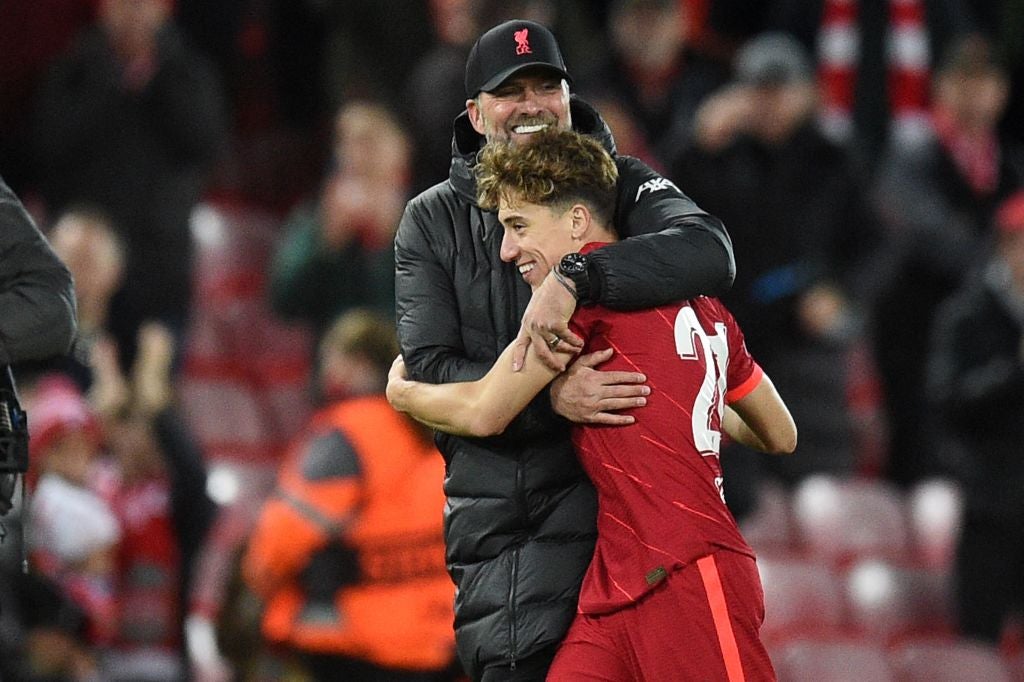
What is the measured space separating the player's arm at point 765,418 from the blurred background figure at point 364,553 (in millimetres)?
1976

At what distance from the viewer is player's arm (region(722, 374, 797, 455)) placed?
4406 mm

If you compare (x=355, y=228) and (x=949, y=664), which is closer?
(x=949, y=664)

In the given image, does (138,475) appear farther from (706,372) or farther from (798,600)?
(706,372)

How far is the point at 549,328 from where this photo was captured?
13.4ft

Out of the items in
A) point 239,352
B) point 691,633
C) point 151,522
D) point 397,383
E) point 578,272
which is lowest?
point 151,522

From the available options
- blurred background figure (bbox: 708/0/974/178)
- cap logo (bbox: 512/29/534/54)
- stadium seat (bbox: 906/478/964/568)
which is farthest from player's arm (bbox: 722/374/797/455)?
blurred background figure (bbox: 708/0/974/178)

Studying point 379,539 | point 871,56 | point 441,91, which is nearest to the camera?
point 379,539

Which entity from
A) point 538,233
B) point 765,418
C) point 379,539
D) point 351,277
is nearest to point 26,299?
point 538,233

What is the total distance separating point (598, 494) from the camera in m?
4.34

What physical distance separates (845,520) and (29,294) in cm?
499

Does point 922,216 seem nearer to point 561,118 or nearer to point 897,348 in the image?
point 897,348

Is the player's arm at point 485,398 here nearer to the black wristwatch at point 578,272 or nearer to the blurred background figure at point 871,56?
the black wristwatch at point 578,272

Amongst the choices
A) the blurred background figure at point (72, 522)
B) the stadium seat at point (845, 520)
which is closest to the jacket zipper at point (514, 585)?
the blurred background figure at point (72, 522)

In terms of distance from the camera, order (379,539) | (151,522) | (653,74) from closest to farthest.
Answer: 1. (379,539)
2. (151,522)
3. (653,74)
